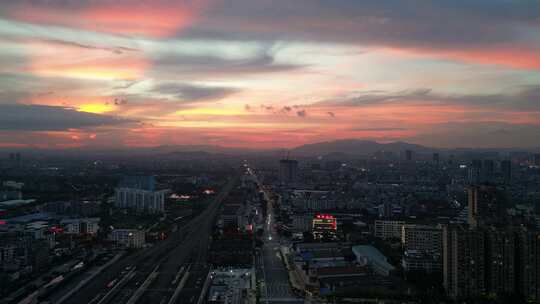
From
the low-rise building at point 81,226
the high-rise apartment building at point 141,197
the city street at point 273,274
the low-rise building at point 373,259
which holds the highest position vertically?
the high-rise apartment building at point 141,197

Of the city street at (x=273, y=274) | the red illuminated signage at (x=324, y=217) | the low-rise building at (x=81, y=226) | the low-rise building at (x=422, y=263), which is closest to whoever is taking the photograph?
the city street at (x=273, y=274)

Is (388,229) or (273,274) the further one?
(388,229)

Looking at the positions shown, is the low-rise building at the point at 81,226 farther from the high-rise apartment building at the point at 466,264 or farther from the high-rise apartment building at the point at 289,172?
the high-rise apartment building at the point at 289,172

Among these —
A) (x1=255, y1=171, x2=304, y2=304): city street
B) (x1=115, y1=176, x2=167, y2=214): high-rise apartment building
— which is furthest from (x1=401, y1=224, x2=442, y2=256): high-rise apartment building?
(x1=115, y1=176, x2=167, y2=214): high-rise apartment building

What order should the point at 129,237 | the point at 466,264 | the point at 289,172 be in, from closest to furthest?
the point at 466,264, the point at 129,237, the point at 289,172

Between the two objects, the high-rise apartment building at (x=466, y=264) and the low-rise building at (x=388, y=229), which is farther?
the low-rise building at (x=388, y=229)

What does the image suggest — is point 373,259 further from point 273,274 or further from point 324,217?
point 324,217

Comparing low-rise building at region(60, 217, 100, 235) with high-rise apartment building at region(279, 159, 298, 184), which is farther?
high-rise apartment building at region(279, 159, 298, 184)

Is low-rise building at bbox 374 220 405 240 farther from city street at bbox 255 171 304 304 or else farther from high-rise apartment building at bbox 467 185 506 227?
city street at bbox 255 171 304 304

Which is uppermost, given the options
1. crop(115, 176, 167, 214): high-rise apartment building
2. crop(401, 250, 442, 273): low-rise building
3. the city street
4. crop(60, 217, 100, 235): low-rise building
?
crop(115, 176, 167, 214): high-rise apartment building

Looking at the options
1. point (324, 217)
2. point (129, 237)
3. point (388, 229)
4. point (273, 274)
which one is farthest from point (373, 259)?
point (129, 237)

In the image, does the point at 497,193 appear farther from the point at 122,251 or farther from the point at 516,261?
the point at 122,251

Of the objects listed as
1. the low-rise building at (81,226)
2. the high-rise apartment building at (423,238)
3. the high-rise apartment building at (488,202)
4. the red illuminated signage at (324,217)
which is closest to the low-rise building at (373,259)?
the high-rise apartment building at (423,238)

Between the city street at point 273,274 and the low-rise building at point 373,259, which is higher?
the low-rise building at point 373,259
